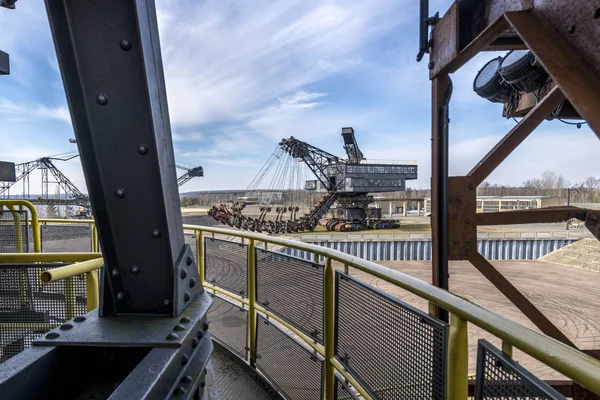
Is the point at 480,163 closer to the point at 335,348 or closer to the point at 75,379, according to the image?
the point at 335,348

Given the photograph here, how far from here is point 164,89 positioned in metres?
1.31

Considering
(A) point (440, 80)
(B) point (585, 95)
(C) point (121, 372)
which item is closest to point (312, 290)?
(C) point (121, 372)

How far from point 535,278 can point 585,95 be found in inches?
745

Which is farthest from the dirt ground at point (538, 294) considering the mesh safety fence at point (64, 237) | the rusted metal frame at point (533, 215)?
the mesh safety fence at point (64, 237)

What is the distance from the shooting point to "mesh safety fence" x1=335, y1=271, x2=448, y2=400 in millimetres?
1304

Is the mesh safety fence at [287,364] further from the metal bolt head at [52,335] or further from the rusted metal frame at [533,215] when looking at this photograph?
the rusted metal frame at [533,215]

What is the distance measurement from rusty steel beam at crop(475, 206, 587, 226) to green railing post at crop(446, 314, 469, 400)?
2.46m

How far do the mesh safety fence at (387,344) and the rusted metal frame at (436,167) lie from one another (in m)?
1.64

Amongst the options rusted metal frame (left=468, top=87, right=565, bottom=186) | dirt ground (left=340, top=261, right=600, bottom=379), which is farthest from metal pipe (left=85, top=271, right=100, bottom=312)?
dirt ground (left=340, top=261, right=600, bottom=379)

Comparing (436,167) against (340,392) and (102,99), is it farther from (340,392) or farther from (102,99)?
(102,99)

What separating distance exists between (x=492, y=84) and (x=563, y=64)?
2.80 metres

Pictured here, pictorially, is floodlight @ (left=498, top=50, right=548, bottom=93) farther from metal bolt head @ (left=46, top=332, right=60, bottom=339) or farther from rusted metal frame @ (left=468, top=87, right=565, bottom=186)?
metal bolt head @ (left=46, top=332, right=60, bottom=339)

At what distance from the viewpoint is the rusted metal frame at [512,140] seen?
2.91m

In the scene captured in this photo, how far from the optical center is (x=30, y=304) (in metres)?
2.39
